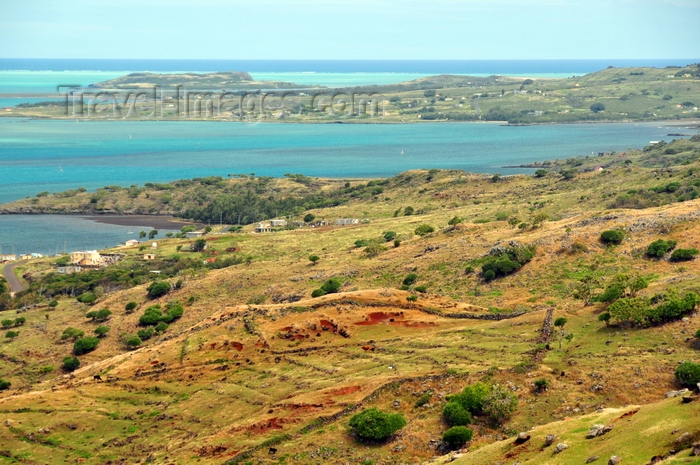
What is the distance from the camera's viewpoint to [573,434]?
1062 inches

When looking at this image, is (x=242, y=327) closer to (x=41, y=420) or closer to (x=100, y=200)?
(x=41, y=420)

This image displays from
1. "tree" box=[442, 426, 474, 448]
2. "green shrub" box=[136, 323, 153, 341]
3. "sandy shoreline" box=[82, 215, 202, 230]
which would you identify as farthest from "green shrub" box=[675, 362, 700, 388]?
"sandy shoreline" box=[82, 215, 202, 230]

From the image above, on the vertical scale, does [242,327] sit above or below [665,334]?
below

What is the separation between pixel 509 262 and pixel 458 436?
1103 inches

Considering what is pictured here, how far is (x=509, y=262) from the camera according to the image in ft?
192

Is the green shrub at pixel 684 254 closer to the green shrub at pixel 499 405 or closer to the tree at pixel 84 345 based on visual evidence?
the green shrub at pixel 499 405

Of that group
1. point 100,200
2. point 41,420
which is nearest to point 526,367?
point 41,420

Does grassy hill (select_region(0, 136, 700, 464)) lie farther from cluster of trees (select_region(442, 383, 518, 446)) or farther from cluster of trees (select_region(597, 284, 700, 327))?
cluster of trees (select_region(442, 383, 518, 446))

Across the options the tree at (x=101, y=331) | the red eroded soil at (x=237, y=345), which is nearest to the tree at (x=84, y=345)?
the tree at (x=101, y=331)

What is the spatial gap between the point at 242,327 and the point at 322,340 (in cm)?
549

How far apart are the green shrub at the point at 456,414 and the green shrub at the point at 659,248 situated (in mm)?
25709

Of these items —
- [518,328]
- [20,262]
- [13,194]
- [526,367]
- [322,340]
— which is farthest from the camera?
[13,194]

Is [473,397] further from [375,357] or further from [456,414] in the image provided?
[375,357]

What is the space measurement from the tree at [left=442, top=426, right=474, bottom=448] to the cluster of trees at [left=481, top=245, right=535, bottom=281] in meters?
27.4
